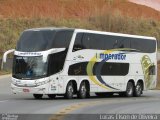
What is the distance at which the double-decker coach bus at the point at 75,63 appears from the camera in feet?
95.1

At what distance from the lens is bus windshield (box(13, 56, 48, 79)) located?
28969mm

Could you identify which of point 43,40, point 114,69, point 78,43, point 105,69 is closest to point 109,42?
point 105,69

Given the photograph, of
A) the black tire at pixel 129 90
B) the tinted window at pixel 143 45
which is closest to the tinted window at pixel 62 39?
the tinted window at pixel 143 45

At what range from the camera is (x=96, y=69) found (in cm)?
3195

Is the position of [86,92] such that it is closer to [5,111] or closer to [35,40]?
[35,40]

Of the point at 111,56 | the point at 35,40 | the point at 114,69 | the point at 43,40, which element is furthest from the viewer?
the point at 114,69

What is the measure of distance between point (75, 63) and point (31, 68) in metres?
2.49

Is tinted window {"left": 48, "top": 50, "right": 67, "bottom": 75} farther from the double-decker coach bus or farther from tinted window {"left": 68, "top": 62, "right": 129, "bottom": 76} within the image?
tinted window {"left": 68, "top": 62, "right": 129, "bottom": 76}

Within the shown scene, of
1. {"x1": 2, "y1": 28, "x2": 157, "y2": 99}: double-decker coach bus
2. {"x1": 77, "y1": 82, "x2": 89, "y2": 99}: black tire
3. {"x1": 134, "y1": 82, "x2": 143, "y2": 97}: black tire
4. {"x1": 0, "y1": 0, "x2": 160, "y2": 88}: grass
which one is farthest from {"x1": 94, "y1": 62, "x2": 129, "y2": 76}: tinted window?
{"x1": 0, "y1": 0, "x2": 160, "y2": 88}: grass

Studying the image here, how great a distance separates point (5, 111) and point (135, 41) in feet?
50.8

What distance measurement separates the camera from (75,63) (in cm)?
3042

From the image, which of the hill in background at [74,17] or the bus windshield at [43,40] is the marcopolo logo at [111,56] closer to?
the bus windshield at [43,40]

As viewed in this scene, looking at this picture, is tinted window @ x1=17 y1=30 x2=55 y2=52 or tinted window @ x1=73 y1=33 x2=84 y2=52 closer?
tinted window @ x1=17 y1=30 x2=55 y2=52

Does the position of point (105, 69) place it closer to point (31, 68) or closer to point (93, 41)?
point (93, 41)
